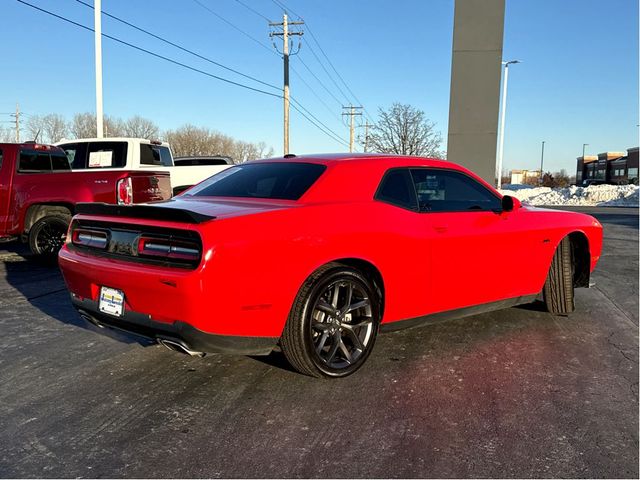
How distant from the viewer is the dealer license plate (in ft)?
10.4

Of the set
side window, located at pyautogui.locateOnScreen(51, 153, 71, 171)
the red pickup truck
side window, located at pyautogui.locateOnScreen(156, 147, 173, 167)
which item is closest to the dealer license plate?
the red pickup truck

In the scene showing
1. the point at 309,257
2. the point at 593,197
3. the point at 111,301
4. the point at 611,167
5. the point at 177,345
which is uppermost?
the point at 611,167

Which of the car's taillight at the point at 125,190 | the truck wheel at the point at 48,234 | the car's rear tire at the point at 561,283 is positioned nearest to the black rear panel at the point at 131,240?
the car's rear tire at the point at 561,283

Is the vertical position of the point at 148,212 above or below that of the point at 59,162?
below

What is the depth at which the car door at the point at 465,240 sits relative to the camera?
155 inches

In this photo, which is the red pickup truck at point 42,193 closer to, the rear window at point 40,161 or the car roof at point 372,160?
the rear window at point 40,161

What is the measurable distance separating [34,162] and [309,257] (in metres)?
6.65

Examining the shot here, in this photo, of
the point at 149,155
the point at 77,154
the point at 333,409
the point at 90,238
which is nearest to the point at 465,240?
the point at 333,409

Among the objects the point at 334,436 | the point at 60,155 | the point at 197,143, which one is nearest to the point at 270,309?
the point at 334,436

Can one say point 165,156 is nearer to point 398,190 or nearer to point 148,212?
point 398,190

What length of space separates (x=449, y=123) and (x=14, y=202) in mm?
10848

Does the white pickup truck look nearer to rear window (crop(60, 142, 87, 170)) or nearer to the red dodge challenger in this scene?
rear window (crop(60, 142, 87, 170))

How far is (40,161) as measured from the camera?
8094 millimetres

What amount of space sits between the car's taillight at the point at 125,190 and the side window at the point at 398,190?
5246 millimetres
